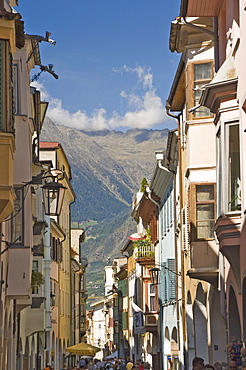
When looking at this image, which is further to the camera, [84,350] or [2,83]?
[84,350]

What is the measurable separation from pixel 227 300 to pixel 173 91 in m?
12.1

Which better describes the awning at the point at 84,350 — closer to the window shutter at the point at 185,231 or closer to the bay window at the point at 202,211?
the window shutter at the point at 185,231

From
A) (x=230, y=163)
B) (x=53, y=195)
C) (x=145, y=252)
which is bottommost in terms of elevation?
(x=230, y=163)

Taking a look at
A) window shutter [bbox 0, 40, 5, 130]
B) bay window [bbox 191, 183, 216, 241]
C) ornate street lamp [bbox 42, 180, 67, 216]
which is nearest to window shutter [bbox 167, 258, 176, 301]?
bay window [bbox 191, 183, 216, 241]

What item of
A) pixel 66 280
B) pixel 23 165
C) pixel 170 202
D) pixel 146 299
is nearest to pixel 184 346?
pixel 170 202

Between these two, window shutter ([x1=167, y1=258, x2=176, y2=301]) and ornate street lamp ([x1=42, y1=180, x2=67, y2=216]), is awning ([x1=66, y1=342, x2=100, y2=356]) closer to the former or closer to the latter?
window shutter ([x1=167, y1=258, x2=176, y2=301])

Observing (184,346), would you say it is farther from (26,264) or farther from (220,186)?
(220,186)

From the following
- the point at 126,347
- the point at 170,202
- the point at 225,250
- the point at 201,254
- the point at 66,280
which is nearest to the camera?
the point at 225,250

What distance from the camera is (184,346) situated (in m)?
31.2

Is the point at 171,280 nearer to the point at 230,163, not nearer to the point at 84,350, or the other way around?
the point at 84,350

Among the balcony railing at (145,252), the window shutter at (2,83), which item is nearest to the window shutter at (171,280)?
the balcony railing at (145,252)

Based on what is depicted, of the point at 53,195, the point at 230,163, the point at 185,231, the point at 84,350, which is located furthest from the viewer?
the point at 84,350

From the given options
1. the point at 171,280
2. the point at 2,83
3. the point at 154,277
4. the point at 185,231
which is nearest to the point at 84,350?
the point at 154,277

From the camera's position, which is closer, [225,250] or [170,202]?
[225,250]
